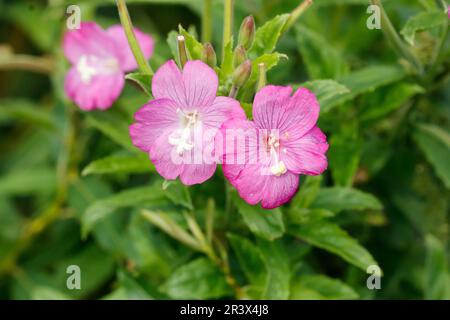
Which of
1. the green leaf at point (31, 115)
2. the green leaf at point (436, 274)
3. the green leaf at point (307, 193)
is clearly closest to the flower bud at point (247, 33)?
the green leaf at point (307, 193)

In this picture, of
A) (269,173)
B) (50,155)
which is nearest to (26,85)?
(50,155)

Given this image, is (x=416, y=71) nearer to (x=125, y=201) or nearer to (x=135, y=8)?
(x=125, y=201)

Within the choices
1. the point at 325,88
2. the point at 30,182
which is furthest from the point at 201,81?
the point at 30,182

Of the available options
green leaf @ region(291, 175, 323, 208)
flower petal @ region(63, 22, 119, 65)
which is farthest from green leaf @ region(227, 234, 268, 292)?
flower petal @ region(63, 22, 119, 65)

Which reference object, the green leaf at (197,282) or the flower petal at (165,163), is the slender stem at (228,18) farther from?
the green leaf at (197,282)

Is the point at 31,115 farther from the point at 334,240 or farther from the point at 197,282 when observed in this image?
the point at 334,240

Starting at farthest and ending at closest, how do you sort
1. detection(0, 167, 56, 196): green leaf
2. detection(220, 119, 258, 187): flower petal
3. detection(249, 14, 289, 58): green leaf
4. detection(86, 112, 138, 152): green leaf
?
detection(0, 167, 56, 196): green leaf
detection(86, 112, 138, 152): green leaf
detection(249, 14, 289, 58): green leaf
detection(220, 119, 258, 187): flower petal

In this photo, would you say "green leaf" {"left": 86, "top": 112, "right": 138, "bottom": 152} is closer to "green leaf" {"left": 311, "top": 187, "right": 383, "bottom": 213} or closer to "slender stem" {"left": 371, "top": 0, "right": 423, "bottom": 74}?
"green leaf" {"left": 311, "top": 187, "right": 383, "bottom": 213}

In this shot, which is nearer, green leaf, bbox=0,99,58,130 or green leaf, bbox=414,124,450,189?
green leaf, bbox=414,124,450,189
